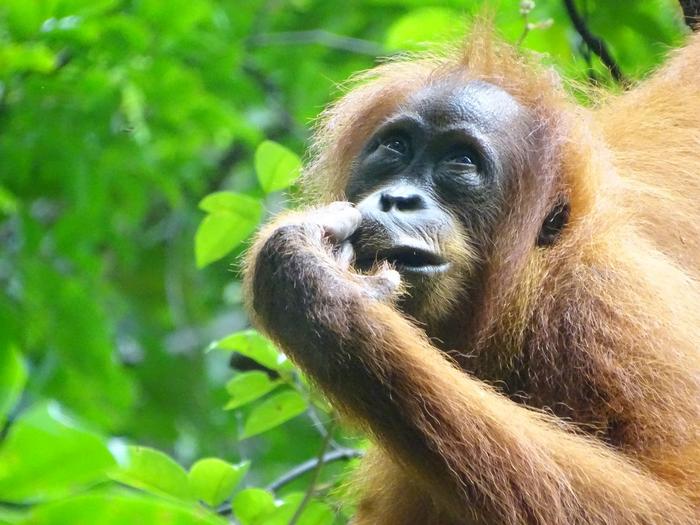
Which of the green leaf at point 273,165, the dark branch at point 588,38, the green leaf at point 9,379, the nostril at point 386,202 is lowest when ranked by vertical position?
the green leaf at point 273,165

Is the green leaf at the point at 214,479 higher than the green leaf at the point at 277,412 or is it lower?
higher

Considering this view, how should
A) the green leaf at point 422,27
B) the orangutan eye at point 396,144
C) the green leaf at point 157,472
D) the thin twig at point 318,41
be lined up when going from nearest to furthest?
the green leaf at point 157,472, the orangutan eye at point 396,144, the green leaf at point 422,27, the thin twig at point 318,41

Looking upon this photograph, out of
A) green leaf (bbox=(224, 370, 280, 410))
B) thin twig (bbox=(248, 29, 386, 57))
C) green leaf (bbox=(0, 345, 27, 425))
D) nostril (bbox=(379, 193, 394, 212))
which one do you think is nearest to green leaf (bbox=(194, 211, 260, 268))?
green leaf (bbox=(224, 370, 280, 410))

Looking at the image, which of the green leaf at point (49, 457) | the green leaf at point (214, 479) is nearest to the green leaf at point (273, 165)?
the green leaf at point (214, 479)

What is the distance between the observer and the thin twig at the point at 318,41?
24.9 ft

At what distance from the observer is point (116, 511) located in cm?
127

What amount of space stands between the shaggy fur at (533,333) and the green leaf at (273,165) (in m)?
0.25

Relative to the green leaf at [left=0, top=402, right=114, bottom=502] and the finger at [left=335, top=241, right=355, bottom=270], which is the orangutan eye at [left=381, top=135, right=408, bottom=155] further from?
the green leaf at [left=0, top=402, right=114, bottom=502]

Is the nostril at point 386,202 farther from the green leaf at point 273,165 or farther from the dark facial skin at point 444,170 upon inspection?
the green leaf at point 273,165

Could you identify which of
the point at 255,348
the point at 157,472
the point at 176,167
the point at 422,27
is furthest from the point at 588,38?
the point at 176,167

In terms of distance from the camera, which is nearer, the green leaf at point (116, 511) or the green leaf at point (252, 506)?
the green leaf at point (116, 511)

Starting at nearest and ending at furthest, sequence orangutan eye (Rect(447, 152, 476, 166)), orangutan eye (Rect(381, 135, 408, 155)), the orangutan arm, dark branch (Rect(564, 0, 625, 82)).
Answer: the orangutan arm → orangutan eye (Rect(447, 152, 476, 166)) → orangutan eye (Rect(381, 135, 408, 155)) → dark branch (Rect(564, 0, 625, 82))

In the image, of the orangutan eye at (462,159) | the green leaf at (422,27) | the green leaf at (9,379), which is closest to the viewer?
the green leaf at (9,379)

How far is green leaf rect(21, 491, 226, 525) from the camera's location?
4.13 ft
